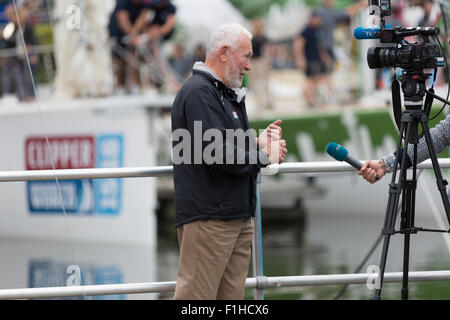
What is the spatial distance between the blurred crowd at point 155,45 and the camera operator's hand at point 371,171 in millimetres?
5592

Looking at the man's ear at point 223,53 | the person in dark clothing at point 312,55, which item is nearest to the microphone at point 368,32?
the man's ear at point 223,53

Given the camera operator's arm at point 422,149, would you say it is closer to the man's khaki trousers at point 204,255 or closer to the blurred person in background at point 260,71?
the man's khaki trousers at point 204,255

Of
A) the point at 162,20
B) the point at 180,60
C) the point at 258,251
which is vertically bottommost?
Answer: the point at 258,251

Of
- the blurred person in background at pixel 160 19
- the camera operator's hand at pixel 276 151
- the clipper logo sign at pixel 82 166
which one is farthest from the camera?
the clipper logo sign at pixel 82 166

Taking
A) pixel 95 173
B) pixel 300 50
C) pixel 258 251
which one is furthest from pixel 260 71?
pixel 95 173

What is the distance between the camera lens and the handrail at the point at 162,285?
16.2ft

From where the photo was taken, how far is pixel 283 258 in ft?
38.4

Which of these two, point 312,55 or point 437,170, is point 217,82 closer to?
point 437,170

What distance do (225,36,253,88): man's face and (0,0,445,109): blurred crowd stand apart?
5.93 m

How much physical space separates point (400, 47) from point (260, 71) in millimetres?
12272

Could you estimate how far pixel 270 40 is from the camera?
65.2 feet

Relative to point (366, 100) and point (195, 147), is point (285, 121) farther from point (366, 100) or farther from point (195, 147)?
point (195, 147)

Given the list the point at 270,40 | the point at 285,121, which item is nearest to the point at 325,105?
the point at 285,121
